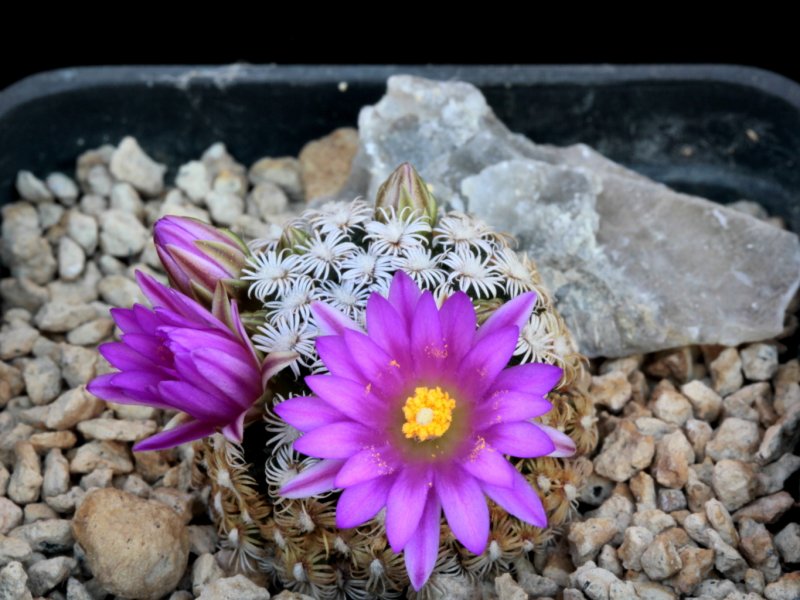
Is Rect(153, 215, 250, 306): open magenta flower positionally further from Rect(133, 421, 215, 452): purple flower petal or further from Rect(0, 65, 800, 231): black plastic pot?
Rect(0, 65, 800, 231): black plastic pot

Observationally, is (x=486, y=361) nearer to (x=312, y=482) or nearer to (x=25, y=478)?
(x=312, y=482)

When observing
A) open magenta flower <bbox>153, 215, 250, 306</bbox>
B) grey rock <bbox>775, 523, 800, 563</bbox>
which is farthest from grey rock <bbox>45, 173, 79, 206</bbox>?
grey rock <bbox>775, 523, 800, 563</bbox>

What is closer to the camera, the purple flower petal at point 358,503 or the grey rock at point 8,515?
the purple flower petal at point 358,503

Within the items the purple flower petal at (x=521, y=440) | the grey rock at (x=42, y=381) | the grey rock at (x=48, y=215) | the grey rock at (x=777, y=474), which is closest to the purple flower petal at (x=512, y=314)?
the purple flower petal at (x=521, y=440)

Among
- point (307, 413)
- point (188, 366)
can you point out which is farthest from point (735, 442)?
point (188, 366)

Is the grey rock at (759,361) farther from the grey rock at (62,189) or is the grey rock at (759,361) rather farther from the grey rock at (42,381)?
the grey rock at (62,189)

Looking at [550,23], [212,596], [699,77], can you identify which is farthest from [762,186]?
[212,596]
